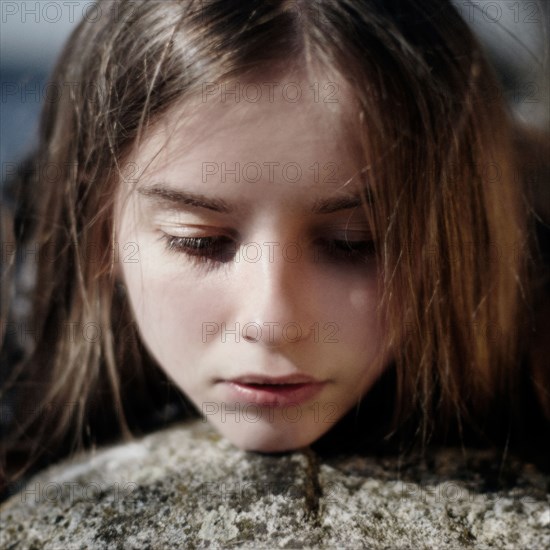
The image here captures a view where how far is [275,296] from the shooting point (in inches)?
44.9

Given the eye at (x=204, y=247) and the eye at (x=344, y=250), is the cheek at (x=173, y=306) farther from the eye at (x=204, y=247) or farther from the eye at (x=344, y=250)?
the eye at (x=344, y=250)

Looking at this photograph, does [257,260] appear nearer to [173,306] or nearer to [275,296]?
[275,296]

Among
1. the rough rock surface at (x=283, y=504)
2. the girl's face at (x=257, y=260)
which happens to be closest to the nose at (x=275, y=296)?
the girl's face at (x=257, y=260)

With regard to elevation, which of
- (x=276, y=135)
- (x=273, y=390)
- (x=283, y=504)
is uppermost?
(x=276, y=135)

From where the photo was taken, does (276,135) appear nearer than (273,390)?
Yes

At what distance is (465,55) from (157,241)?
61 centimetres

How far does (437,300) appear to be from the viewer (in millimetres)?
1268

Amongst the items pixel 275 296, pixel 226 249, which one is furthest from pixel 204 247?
pixel 275 296

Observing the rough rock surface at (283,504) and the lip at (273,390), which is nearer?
the rough rock surface at (283,504)

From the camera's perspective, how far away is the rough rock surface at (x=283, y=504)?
1.12 metres

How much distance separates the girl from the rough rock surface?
0.24ft

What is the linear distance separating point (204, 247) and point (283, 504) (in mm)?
433

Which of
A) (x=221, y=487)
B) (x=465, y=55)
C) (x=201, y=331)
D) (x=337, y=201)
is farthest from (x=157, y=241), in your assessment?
(x=465, y=55)

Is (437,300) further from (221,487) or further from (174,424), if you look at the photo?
(174,424)
